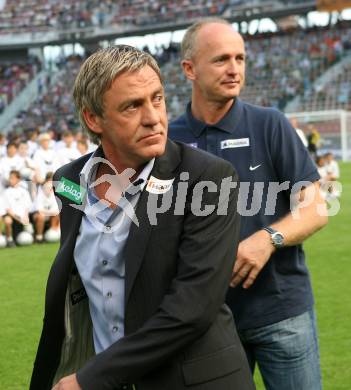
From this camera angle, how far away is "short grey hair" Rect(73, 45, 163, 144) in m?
1.88

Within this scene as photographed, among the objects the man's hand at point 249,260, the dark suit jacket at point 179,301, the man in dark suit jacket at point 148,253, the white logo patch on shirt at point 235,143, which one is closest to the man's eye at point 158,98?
the man in dark suit jacket at point 148,253

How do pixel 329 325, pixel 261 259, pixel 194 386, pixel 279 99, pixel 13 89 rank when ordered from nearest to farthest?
pixel 194 386 < pixel 261 259 < pixel 329 325 < pixel 279 99 < pixel 13 89

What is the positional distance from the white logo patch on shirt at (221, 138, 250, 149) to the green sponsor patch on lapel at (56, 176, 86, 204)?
2.78 ft

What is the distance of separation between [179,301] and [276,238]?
83cm

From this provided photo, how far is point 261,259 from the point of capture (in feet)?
8.08

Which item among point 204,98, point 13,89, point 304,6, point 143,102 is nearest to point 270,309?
point 204,98

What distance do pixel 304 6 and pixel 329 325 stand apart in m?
35.2

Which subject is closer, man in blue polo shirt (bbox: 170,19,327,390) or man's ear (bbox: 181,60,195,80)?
man in blue polo shirt (bbox: 170,19,327,390)

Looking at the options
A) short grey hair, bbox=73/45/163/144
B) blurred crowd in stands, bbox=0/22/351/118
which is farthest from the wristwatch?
blurred crowd in stands, bbox=0/22/351/118

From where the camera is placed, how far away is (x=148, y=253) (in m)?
1.90

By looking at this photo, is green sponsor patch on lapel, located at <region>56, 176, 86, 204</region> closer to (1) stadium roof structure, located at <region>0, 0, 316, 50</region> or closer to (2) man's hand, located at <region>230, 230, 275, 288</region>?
(2) man's hand, located at <region>230, 230, 275, 288</region>

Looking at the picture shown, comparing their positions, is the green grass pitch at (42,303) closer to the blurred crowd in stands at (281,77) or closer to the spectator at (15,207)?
the spectator at (15,207)

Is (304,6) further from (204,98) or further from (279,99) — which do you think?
(204,98)

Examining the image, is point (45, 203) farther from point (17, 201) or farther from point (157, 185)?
point (157, 185)
